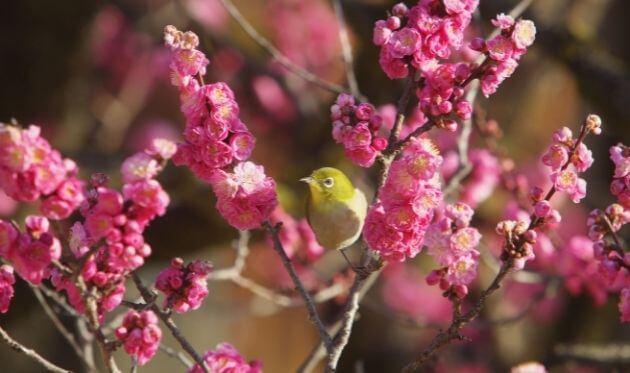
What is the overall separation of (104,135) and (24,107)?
1.03 metres

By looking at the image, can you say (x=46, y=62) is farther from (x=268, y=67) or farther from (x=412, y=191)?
(x=412, y=191)

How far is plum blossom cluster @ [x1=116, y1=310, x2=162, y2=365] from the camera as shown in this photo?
1.10m

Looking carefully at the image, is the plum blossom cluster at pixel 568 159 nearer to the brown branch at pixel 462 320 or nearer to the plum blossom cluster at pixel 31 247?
the brown branch at pixel 462 320

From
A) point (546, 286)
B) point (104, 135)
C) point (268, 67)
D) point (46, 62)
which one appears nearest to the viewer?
point (546, 286)

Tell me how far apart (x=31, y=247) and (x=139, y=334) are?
0.60ft

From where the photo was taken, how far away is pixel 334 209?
1205 millimetres

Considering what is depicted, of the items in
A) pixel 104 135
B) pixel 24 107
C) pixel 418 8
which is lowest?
pixel 104 135

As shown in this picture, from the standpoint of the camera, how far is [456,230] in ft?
3.60

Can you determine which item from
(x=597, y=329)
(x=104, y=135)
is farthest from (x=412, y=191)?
(x=104, y=135)

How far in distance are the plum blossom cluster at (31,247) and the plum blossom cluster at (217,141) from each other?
22 centimetres

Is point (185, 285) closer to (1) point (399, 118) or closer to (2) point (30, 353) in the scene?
(2) point (30, 353)

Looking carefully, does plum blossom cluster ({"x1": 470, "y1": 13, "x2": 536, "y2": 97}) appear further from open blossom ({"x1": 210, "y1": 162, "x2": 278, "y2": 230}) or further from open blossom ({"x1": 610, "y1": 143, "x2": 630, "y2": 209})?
open blossom ({"x1": 210, "y1": 162, "x2": 278, "y2": 230})

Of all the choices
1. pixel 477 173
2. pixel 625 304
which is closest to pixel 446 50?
pixel 625 304

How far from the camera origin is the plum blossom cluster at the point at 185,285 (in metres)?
1.14
